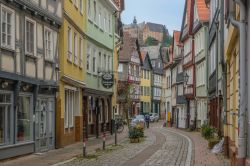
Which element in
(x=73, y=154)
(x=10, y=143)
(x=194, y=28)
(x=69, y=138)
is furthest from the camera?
(x=194, y=28)

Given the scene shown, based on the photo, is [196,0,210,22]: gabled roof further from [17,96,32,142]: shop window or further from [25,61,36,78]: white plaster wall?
[17,96,32,142]: shop window

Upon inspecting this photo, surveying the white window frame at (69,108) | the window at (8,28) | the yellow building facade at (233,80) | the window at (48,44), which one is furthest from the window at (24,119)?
the yellow building facade at (233,80)

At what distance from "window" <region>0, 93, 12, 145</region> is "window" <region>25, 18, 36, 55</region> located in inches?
106

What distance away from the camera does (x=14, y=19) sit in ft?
67.2

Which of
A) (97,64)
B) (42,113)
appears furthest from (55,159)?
(97,64)

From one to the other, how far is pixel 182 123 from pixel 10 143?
47230mm

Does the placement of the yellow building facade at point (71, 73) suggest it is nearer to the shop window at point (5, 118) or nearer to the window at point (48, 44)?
the window at point (48, 44)

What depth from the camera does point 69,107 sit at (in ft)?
101

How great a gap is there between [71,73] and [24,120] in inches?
327

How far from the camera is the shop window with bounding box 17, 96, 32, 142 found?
21.4 m

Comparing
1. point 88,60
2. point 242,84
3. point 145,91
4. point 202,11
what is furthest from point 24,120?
point 145,91

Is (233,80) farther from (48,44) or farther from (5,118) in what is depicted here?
(48,44)

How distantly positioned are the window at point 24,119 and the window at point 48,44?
9.95 feet

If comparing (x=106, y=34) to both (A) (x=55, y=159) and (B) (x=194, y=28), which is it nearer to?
(B) (x=194, y=28)
